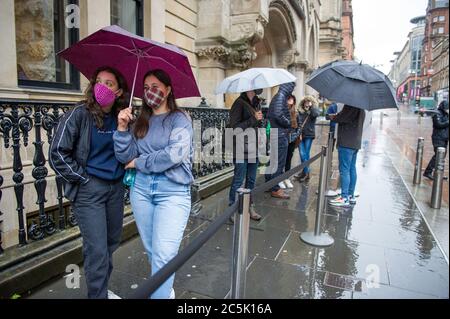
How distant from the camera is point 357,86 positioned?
4.88 metres

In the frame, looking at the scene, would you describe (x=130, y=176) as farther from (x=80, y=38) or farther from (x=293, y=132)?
(x=293, y=132)

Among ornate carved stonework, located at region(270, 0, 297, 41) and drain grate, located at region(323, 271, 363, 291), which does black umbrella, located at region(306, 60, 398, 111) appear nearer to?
drain grate, located at region(323, 271, 363, 291)

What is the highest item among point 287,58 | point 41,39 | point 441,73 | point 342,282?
point 441,73

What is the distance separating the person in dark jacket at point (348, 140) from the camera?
5.80 metres

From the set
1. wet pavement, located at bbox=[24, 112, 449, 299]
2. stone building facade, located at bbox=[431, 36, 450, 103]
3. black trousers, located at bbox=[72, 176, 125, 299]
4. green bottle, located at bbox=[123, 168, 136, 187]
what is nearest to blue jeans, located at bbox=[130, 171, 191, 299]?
green bottle, located at bbox=[123, 168, 136, 187]

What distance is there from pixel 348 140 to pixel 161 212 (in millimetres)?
4267

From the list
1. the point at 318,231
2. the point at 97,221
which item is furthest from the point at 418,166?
the point at 97,221

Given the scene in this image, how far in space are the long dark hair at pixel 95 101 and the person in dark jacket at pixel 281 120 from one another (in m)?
3.91

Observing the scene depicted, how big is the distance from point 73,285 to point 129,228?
1.22 metres

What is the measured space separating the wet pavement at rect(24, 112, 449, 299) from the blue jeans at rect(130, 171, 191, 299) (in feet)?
2.73

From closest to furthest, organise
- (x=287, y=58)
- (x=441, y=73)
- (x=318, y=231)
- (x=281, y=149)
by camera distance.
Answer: (x=318, y=231) < (x=281, y=149) < (x=287, y=58) < (x=441, y=73)

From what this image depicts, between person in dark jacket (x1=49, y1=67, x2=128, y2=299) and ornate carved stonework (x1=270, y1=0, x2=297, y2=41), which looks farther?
ornate carved stonework (x1=270, y1=0, x2=297, y2=41)

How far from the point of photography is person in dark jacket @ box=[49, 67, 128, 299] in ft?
7.65

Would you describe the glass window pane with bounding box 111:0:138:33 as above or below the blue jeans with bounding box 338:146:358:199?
above
